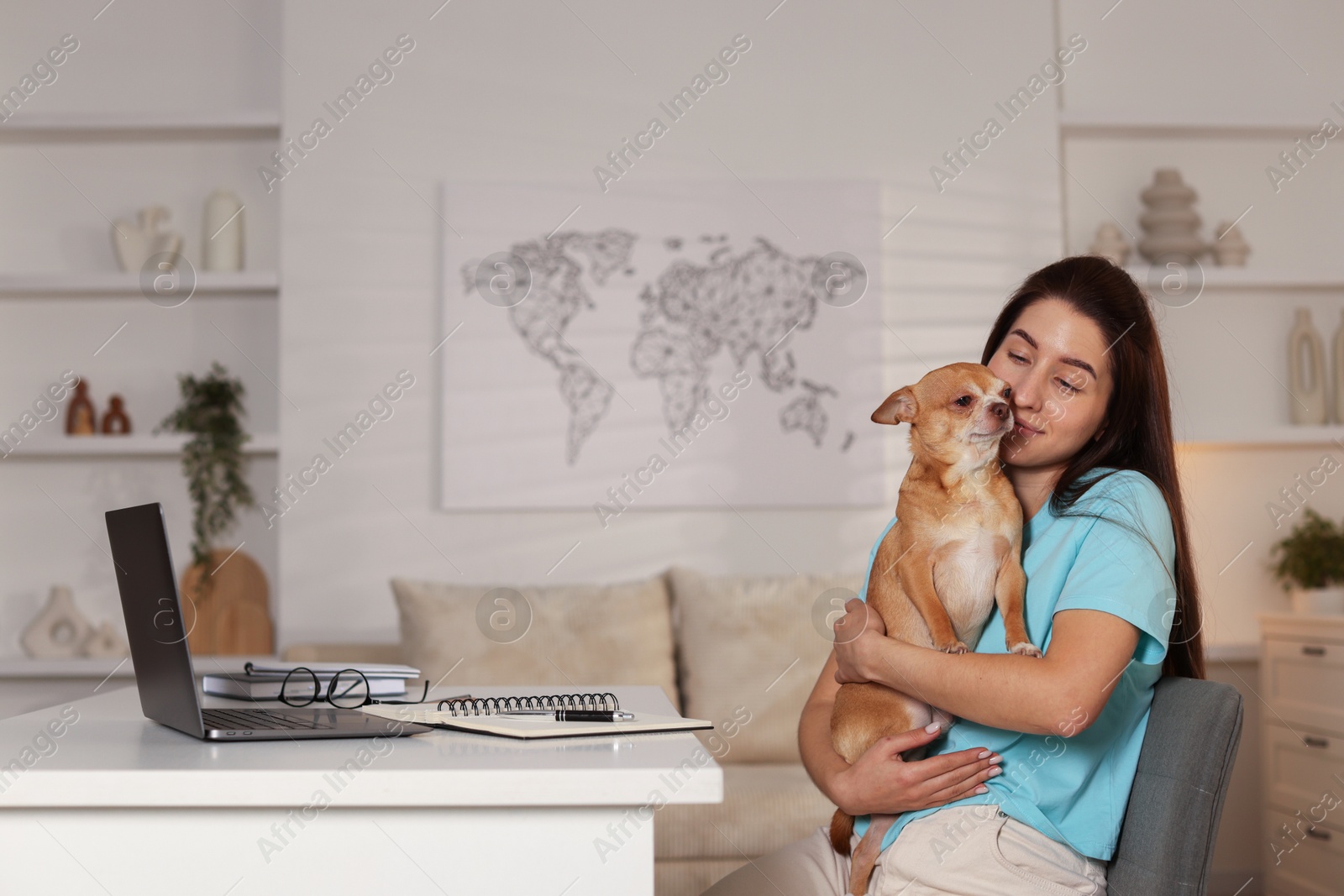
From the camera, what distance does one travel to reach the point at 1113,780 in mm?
1297

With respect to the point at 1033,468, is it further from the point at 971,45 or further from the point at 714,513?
the point at 971,45

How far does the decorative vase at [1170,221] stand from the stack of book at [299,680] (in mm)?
3236

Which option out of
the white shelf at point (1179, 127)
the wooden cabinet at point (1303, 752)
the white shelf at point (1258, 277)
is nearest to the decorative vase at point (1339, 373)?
the white shelf at point (1258, 277)

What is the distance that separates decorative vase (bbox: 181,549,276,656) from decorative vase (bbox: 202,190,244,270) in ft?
3.37

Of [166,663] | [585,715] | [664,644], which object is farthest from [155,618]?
[664,644]

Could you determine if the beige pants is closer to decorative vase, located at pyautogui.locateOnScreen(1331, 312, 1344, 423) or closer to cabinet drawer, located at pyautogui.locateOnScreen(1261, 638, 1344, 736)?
cabinet drawer, located at pyautogui.locateOnScreen(1261, 638, 1344, 736)

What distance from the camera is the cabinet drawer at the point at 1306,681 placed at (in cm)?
316

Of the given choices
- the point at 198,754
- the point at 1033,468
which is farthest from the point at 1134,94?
the point at 198,754

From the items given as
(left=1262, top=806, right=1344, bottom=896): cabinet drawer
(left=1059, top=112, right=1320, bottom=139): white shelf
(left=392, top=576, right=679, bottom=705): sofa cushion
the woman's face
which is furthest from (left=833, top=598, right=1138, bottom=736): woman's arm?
(left=1059, top=112, right=1320, bottom=139): white shelf

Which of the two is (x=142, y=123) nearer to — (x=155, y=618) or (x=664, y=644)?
(x=664, y=644)

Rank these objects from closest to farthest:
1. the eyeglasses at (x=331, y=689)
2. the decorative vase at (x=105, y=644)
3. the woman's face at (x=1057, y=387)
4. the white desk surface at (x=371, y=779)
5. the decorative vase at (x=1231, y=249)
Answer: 1. the white desk surface at (x=371, y=779)
2. the woman's face at (x=1057, y=387)
3. the eyeglasses at (x=331, y=689)
4. the decorative vase at (x=105, y=644)
5. the decorative vase at (x=1231, y=249)

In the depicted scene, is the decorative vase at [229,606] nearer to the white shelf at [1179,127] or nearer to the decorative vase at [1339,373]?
the white shelf at [1179,127]

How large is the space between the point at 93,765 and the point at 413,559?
8.58ft

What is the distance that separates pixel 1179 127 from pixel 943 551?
3.29m
